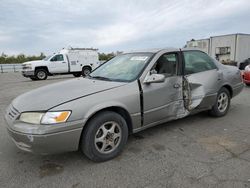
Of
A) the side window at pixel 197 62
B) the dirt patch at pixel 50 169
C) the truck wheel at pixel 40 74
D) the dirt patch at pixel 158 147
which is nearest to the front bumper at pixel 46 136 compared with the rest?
the dirt patch at pixel 50 169

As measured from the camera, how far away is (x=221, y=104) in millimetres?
4816

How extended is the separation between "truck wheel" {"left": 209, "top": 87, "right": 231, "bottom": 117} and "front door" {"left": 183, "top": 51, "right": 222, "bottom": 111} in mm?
207

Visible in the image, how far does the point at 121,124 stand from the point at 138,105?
1.30 feet

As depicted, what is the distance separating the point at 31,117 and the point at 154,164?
167cm

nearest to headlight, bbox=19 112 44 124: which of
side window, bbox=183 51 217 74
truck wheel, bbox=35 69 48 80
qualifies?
side window, bbox=183 51 217 74

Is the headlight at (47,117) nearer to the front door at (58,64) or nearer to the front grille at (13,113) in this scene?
the front grille at (13,113)

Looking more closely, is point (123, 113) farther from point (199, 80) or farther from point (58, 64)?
point (58, 64)

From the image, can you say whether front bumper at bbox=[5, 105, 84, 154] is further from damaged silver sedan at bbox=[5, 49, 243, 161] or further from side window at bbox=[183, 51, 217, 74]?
side window at bbox=[183, 51, 217, 74]

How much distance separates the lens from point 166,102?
3652 mm

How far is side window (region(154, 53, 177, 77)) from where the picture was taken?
3.75 meters

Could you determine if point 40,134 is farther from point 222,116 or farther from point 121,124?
point 222,116

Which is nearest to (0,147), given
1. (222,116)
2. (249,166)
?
(249,166)

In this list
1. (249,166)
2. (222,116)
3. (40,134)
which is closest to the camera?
(40,134)

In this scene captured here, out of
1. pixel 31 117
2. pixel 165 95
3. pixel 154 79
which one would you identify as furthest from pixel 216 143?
pixel 31 117
